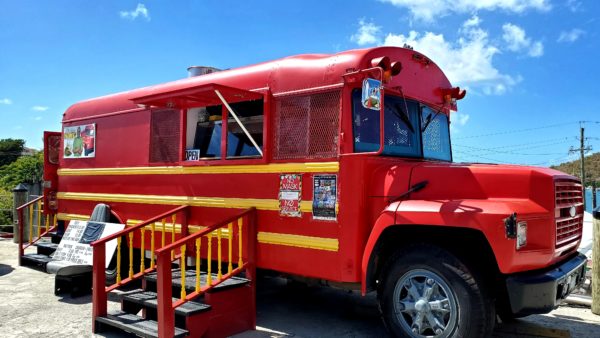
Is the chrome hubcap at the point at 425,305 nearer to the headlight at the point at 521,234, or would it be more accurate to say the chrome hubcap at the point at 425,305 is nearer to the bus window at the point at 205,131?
the headlight at the point at 521,234

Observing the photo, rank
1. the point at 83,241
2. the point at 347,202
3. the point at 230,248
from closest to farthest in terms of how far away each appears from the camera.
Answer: the point at 347,202 → the point at 230,248 → the point at 83,241

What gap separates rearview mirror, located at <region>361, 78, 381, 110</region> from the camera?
156 inches

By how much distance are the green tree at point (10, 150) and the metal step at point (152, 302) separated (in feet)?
222

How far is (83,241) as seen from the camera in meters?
7.15

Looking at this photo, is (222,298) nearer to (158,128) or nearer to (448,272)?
(448,272)

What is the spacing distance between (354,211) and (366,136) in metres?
0.77

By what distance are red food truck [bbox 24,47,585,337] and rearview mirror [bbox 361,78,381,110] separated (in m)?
0.01

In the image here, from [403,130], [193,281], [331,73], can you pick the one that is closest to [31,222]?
[193,281]

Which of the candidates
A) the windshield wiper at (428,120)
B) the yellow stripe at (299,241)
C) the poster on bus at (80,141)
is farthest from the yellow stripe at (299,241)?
the poster on bus at (80,141)

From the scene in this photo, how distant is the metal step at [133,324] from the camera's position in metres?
4.54

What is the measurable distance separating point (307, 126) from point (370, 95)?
3.62 feet

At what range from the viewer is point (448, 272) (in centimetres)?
400

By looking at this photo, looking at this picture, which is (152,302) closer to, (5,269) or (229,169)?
(229,169)

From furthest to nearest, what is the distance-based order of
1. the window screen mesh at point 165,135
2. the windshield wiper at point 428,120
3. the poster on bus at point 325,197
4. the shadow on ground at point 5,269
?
the shadow on ground at point 5,269
the window screen mesh at point 165,135
the windshield wiper at point 428,120
the poster on bus at point 325,197
